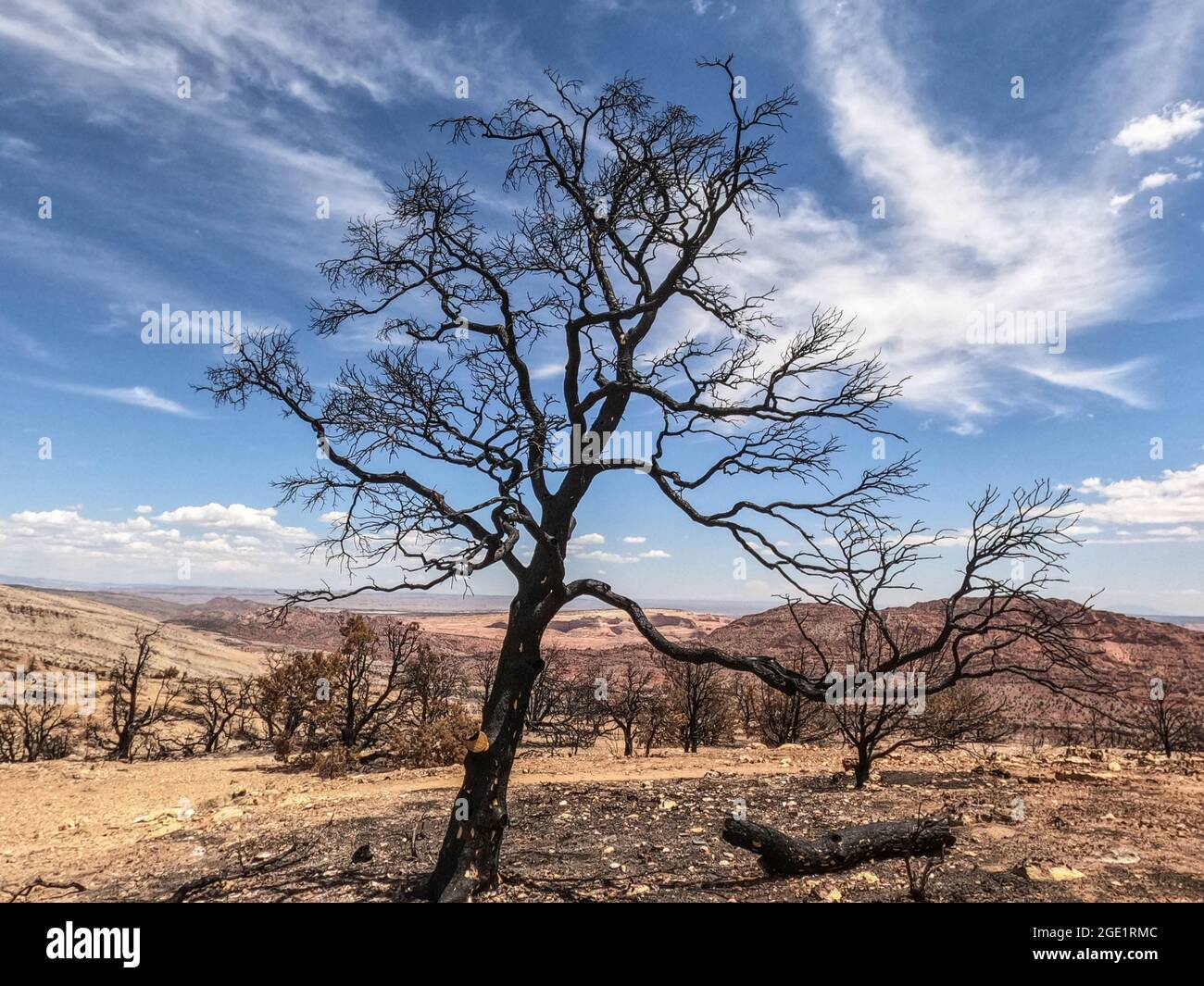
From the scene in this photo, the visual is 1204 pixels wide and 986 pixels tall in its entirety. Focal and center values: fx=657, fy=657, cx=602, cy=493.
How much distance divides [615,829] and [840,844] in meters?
2.96

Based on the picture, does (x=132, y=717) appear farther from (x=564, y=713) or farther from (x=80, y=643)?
(x=80, y=643)

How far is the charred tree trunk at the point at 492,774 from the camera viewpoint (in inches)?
232

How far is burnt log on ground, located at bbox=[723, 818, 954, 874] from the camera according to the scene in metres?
5.91

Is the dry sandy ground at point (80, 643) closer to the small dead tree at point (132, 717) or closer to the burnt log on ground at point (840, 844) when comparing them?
the small dead tree at point (132, 717)

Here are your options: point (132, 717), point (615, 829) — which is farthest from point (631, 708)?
point (132, 717)

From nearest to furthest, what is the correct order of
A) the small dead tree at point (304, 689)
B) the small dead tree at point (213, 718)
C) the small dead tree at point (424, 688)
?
the small dead tree at point (304, 689) → the small dead tree at point (424, 688) → the small dead tree at point (213, 718)

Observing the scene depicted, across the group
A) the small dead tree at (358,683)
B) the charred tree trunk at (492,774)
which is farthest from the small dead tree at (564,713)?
the charred tree trunk at (492,774)

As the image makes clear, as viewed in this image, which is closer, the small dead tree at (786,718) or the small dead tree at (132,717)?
the small dead tree at (132,717)

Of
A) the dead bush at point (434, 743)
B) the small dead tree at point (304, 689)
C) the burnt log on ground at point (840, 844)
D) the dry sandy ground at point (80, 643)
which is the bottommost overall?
the dry sandy ground at point (80, 643)

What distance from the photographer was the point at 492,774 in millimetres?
6062

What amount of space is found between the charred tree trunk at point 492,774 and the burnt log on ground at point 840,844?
7.02 feet
